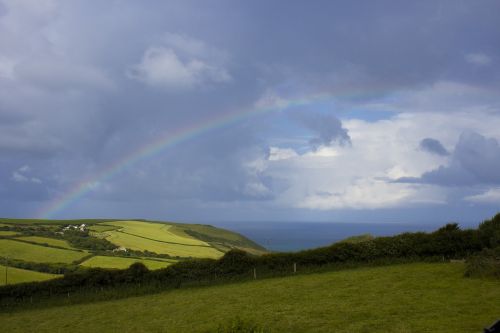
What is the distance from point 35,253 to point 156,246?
89.0 feet

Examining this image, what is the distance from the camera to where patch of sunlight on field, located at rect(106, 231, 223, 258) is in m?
89.2

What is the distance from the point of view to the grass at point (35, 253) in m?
69.9

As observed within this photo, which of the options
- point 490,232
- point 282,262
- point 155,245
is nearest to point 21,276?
point 282,262

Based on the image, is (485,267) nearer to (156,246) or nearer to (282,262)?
(282,262)

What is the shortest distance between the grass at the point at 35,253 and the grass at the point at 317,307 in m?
31.8

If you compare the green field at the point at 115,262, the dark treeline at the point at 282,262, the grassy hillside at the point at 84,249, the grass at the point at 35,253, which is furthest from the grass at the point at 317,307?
the grass at the point at 35,253

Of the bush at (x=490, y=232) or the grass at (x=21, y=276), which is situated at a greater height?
the bush at (x=490, y=232)

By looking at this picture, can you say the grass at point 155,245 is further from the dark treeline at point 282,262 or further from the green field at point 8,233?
the dark treeline at point 282,262

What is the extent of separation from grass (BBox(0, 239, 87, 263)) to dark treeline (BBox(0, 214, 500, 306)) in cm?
2795

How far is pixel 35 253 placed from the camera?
73625 millimetres

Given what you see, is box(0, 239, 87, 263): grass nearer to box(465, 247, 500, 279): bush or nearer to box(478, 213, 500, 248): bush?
box(478, 213, 500, 248): bush

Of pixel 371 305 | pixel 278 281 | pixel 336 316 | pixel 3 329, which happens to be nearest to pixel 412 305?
pixel 371 305

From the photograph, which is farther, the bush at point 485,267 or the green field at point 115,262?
the green field at point 115,262

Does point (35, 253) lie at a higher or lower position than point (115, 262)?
higher
